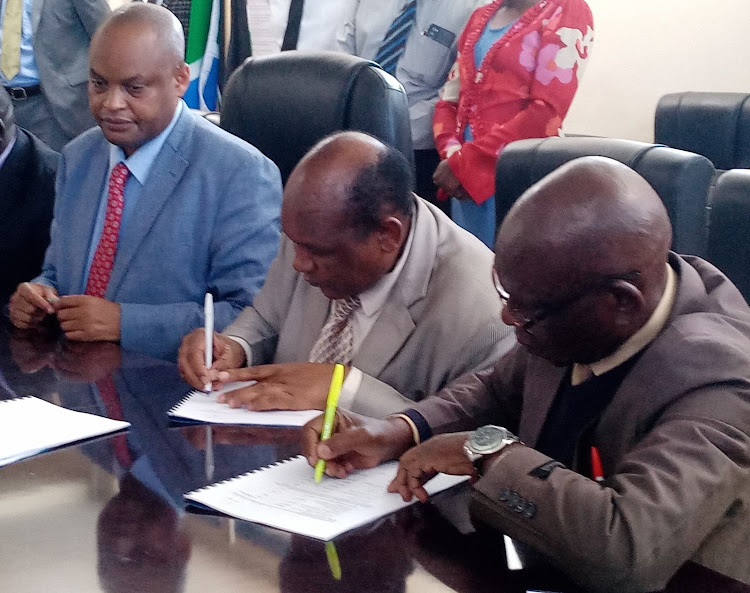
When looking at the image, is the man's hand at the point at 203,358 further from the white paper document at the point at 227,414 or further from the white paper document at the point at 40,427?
the white paper document at the point at 40,427

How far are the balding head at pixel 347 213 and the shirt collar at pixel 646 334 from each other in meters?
0.53

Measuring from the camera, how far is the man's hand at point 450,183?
2877mm

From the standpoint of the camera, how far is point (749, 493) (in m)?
0.97

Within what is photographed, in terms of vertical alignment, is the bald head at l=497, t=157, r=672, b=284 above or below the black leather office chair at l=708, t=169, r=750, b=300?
above

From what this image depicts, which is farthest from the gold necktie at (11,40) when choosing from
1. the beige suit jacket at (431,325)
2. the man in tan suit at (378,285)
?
the beige suit jacket at (431,325)

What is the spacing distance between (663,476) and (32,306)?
57.9 inches

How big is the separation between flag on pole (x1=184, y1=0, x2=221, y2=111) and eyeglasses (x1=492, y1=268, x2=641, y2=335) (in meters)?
3.04

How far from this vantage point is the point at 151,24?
2.10 metres

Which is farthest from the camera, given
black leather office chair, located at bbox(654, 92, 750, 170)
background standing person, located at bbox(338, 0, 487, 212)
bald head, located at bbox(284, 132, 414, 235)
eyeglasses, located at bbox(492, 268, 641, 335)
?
black leather office chair, located at bbox(654, 92, 750, 170)

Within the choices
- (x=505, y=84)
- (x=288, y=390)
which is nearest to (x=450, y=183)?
(x=505, y=84)

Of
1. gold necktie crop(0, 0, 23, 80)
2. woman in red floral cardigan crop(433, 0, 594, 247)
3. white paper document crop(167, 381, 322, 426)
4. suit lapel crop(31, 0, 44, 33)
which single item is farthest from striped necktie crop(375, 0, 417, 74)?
white paper document crop(167, 381, 322, 426)

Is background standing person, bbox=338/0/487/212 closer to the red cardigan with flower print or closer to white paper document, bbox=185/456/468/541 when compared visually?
the red cardigan with flower print

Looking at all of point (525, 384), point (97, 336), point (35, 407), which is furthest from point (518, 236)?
point (97, 336)

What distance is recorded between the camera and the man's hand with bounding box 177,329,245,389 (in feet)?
5.19
